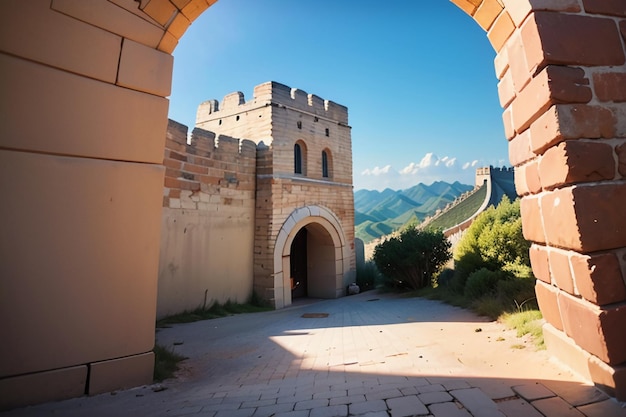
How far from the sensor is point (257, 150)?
8.98 meters

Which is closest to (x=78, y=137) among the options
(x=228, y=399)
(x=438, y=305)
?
(x=228, y=399)

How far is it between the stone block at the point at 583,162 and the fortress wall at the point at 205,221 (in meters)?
6.27

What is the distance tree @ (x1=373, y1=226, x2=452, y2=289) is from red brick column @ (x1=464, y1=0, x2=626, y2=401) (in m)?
7.63

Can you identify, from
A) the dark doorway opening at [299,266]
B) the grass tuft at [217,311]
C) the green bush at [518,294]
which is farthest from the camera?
the dark doorway opening at [299,266]

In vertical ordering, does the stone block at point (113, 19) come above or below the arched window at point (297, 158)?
below

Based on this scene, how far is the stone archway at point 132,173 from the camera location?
5.04 ft

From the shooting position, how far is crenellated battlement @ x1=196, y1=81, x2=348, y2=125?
30.3ft

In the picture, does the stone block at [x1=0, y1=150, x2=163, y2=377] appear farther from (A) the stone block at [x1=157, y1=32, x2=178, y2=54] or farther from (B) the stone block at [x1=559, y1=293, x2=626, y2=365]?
(B) the stone block at [x1=559, y1=293, x2=626, y2=365]

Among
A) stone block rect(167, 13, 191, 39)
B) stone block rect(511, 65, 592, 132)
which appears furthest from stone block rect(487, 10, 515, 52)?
stone block rect(167, 13, 191, 39)

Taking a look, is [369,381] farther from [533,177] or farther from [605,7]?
[605,7]

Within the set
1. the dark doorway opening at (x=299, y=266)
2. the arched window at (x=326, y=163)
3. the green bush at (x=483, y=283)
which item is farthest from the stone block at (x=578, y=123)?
the dark doorway opening at (x=299, y=266)

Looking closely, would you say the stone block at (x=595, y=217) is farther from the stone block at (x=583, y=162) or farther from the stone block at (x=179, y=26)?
the stone block at (x=179, y=26)

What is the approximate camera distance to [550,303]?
1.87 m

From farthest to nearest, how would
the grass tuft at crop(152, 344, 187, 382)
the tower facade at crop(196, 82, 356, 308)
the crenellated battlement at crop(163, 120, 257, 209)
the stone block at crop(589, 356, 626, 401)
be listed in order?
the tower facade at crop(196, 82, 356, 308) < the crenellated battlement at crop(163, 120, 257, 209) < the grass tuft at crop(152, 344, 187, 382) < the stone block at crop(589, 356, 626, 401)
